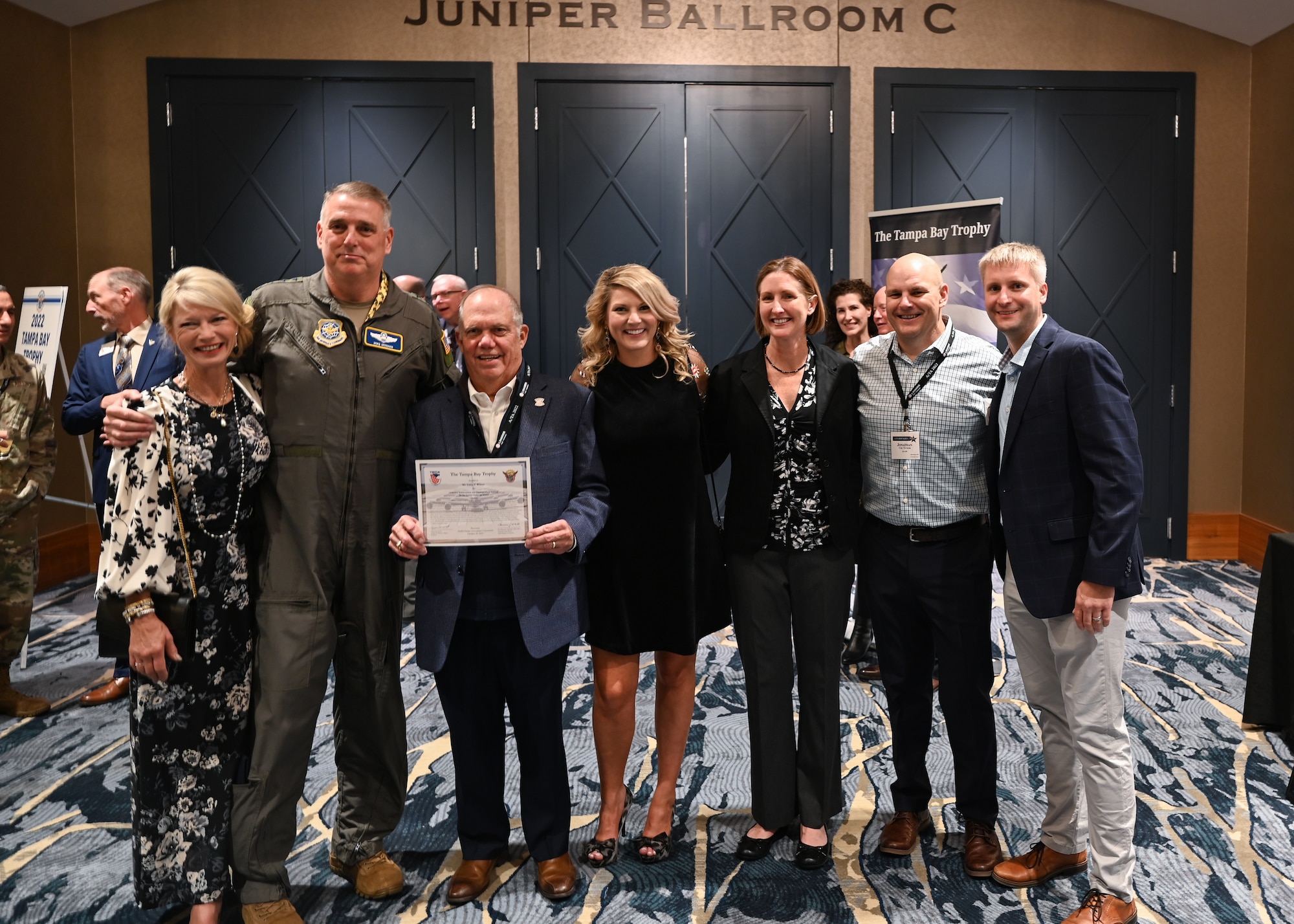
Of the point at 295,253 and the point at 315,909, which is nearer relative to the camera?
the point at 315,909

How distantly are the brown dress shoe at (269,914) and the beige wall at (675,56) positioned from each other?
4807mm

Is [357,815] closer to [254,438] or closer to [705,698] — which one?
[254,438]

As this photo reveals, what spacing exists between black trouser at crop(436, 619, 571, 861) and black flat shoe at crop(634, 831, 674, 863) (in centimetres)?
25

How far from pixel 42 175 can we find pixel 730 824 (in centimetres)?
610

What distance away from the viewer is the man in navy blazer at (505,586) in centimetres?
238

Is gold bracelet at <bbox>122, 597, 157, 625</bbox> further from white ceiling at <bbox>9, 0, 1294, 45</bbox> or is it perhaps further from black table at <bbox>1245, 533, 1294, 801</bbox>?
white ceiling at <bbox>9, 0, 1294, 45</bbox>

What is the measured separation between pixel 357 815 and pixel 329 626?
61 cm

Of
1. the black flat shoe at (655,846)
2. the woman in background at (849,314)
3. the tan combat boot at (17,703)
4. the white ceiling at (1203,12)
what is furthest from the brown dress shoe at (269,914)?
the white ceiling at (1203,12)

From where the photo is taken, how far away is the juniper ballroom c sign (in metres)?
6.31

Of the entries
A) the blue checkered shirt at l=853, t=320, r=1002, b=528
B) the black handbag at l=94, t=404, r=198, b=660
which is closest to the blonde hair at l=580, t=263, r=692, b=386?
the blue checkered shirt at l=853, t=320, r=1002, b=528

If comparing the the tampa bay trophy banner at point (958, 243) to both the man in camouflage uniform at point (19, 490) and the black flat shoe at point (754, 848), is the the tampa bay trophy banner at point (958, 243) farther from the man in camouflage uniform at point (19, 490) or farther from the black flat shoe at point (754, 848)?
the man in camouflage uniform at point (19, 490)

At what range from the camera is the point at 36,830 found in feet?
9.66

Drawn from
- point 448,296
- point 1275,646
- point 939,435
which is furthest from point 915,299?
point 448,296

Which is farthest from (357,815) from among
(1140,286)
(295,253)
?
(1140,286)
